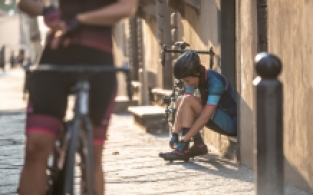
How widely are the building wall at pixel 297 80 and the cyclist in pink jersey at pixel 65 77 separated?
2.47 meters

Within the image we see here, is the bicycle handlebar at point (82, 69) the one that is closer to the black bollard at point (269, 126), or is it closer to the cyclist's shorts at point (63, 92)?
the cyclist's shorts at point (63, 92)

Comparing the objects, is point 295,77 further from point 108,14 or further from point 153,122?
point 153,122

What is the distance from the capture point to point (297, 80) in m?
5.93

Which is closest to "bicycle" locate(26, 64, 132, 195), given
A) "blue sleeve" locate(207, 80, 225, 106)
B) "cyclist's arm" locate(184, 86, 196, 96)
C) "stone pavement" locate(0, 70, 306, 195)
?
"stone pavement" locate(0, 70, 306, 195)

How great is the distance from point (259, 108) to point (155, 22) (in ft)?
33.2

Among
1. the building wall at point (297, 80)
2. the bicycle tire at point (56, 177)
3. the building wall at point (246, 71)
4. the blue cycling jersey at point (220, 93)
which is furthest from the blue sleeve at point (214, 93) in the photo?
the bicycle tire at point (56, 177)

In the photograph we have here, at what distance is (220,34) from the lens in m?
8.53

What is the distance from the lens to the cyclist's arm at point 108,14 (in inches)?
132

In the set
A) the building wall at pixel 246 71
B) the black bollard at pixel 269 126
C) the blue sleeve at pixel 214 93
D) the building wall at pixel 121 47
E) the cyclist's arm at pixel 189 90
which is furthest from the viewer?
the building wall at pixel 121 47

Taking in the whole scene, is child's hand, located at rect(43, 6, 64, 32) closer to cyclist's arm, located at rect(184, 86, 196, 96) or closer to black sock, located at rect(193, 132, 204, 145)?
cyclist's arm, located at rect(184, 86, 196, 96)

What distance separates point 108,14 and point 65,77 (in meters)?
0.31

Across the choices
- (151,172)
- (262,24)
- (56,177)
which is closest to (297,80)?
(262,24)

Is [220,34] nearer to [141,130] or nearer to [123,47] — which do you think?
[141,130]

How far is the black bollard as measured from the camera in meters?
4.33
